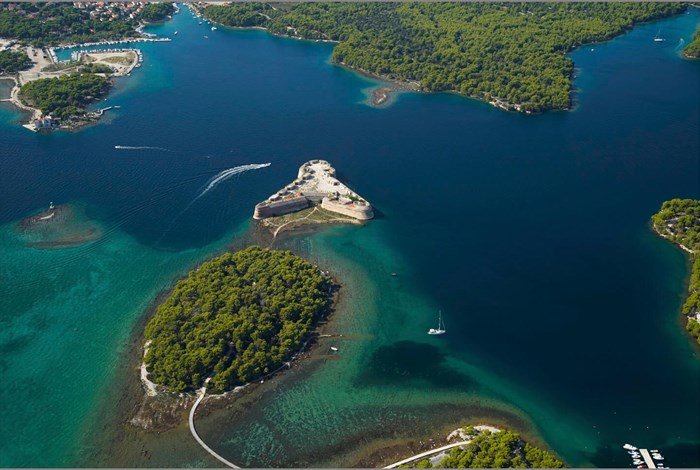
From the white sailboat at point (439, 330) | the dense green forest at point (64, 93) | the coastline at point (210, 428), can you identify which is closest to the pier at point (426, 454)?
the coastline at point (210, 428)

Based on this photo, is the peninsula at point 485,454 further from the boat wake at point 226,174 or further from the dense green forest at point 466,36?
the dense green forest at point 466,36

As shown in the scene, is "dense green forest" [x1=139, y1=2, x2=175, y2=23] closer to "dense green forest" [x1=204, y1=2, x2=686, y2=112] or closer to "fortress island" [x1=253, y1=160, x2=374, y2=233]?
"dense green forest" [x1=204, y1=2, x2=686, y2=112]

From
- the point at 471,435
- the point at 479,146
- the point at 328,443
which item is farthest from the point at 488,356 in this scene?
the point at 479,146

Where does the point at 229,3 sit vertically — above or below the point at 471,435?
above

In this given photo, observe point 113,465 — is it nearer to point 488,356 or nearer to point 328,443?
point 328,443

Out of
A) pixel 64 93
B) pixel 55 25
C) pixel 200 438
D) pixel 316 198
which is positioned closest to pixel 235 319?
pixel 200 438

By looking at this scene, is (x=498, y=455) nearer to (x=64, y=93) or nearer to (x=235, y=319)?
(x=235, y=319)

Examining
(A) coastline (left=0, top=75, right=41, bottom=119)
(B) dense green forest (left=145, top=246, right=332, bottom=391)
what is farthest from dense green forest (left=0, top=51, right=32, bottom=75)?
(B) dense green forest (left=145, top=246, right=332, bottom=391)
